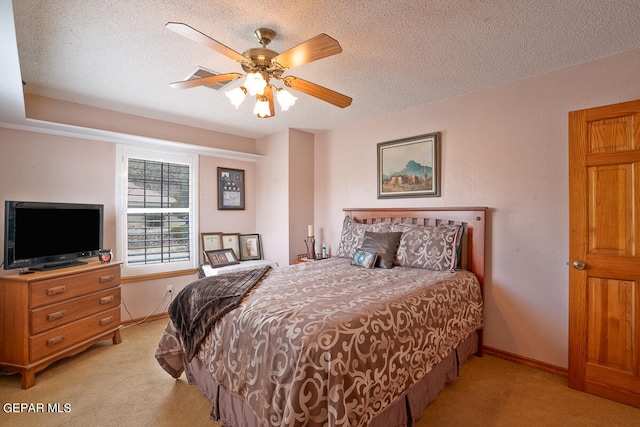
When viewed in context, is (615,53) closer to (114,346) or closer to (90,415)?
(90,415)

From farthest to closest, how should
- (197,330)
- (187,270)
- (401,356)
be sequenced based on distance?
(187,270) → (197,330) → (401,356)

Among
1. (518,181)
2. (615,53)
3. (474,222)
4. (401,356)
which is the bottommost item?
(401,356)

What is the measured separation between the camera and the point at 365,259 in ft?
9.53

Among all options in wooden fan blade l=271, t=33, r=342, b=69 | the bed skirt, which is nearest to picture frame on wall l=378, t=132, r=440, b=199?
the bed skirt

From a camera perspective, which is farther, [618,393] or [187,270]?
[187,270]

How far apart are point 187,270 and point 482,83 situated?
4.13 meters

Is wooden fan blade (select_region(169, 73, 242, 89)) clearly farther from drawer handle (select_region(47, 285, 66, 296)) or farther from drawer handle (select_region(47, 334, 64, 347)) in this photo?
drawer handle (select_region(47, 334, 64, 347))

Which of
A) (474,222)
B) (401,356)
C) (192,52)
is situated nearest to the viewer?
(401,356)

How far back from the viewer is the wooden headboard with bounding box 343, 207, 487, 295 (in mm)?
2797

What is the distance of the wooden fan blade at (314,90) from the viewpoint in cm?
194

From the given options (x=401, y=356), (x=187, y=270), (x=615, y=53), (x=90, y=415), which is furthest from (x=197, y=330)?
(x=615, y=53)

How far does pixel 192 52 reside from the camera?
86.1 inches

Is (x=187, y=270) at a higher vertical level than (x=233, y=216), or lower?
lower

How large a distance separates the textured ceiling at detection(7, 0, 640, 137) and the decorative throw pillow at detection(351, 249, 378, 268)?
5.40ft
